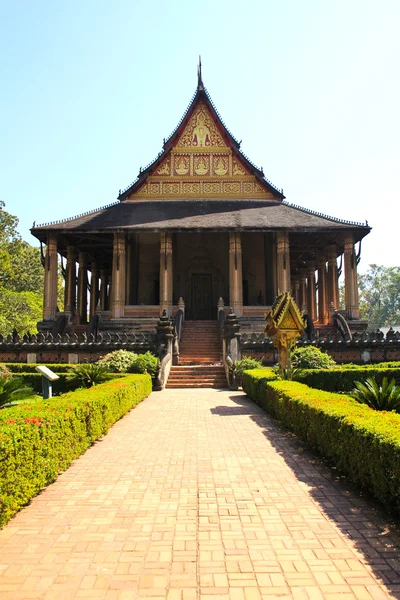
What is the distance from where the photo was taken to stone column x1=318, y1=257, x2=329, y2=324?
2675 centimetres

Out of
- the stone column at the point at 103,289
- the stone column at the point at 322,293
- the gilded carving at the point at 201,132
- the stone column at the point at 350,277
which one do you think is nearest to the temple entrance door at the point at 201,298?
the stone column at the point at 322,293

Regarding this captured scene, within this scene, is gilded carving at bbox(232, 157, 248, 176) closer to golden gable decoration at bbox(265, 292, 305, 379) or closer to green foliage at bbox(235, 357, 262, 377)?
green foliage at bbox(235, 357, 262, 377)

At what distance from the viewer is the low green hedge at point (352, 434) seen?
4.06m

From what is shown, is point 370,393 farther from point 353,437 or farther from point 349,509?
point 349,509

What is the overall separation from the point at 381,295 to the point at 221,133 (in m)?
63.0

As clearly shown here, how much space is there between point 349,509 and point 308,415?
7.54 feet

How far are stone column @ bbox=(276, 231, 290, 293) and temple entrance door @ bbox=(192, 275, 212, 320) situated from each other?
18.3 feet

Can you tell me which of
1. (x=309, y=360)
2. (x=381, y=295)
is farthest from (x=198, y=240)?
(x=381, y=295)

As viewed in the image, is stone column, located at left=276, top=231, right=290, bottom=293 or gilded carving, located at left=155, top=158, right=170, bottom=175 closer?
stone column, located at left=276, top=231, right=290, bottom=293

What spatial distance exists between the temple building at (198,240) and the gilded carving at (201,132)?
6 cm

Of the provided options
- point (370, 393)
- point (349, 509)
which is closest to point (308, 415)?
point (370, 393)

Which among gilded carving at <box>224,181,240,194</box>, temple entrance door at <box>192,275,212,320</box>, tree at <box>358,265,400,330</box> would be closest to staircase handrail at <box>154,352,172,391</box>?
temple entrance door at <box>192,275,212,320</box>

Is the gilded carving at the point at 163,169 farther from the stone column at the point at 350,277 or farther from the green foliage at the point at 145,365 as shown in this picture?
the green foliage at the point at 145,365

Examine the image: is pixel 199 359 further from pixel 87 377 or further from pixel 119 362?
pixel 87 377
